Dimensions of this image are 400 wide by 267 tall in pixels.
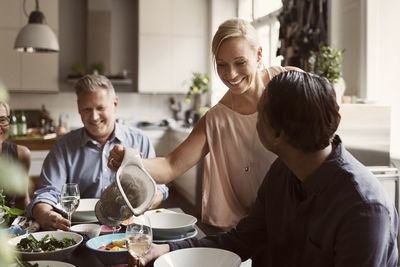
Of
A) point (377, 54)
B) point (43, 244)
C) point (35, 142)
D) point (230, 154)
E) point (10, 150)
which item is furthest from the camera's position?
point (35, 142)

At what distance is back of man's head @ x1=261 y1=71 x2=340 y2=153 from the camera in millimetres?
978

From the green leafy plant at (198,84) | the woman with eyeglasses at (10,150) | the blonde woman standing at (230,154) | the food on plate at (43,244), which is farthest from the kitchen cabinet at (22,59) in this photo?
the food on plate at (43,244)

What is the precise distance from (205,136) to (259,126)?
73 cm

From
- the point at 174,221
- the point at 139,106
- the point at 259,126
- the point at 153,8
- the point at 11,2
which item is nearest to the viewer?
the point at 259,126

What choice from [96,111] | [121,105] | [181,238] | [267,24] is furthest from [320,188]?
[121,105]

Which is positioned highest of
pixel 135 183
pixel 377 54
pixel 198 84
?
pixel 377 54

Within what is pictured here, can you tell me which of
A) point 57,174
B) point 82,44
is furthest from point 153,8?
point 57,174

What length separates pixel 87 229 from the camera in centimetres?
146

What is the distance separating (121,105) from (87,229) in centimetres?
491

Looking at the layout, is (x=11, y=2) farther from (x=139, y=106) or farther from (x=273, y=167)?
(x=273, y=167)

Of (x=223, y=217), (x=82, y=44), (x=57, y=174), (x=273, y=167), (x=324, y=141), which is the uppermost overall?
(x=82, y=44)

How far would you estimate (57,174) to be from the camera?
2.04m

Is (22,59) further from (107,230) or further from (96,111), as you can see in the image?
(107,230)

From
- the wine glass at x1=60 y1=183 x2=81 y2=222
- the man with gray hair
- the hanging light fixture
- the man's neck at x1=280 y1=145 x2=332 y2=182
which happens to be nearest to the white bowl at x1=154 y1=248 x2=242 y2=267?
the man's neck at x1=280 y1=145 x2=332 y2=182
